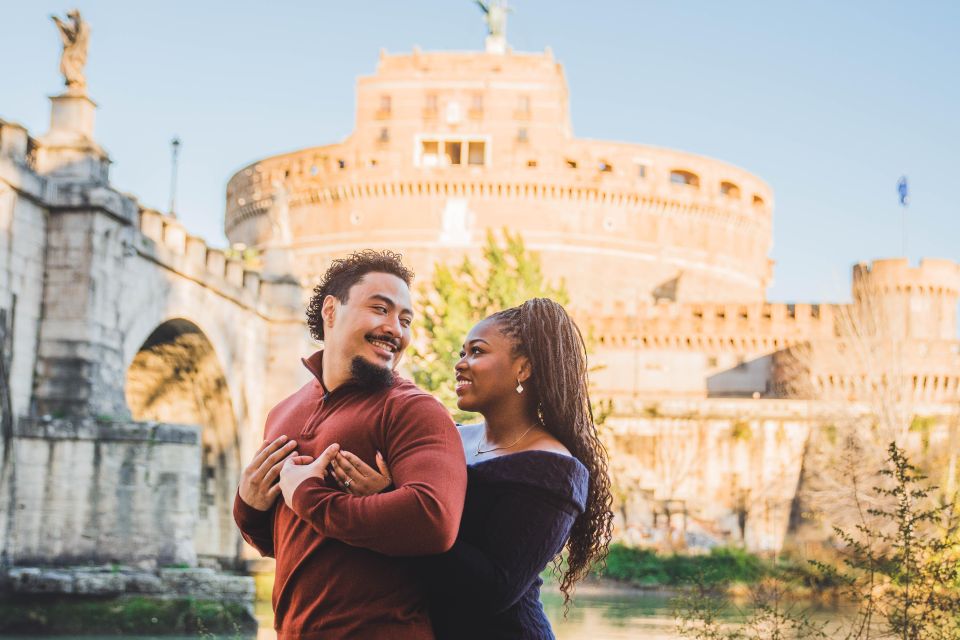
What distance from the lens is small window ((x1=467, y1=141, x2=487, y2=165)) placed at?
51.2m

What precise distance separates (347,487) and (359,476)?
0.14 ft

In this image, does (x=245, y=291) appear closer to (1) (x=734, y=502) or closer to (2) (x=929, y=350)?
(1) (x=734, y=502)

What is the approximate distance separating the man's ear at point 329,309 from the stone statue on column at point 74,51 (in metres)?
12.2

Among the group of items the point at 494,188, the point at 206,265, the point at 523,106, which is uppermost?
the point at 523,106

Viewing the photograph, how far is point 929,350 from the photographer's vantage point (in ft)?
126

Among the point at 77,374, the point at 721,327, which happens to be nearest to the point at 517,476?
Answer: the point at 77,374

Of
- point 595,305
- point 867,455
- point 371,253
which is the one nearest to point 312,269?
point 595,305

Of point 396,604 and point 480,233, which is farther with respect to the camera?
point 480,233

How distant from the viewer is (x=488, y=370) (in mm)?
3189

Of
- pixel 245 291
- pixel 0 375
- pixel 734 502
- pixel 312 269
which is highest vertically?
pixel 312 269

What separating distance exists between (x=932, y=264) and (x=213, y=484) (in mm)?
31661

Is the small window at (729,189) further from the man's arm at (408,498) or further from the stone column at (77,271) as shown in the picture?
the man's arm at (408,498)

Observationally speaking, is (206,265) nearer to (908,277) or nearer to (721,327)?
(721,327)

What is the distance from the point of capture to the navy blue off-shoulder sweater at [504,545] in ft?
9.45
